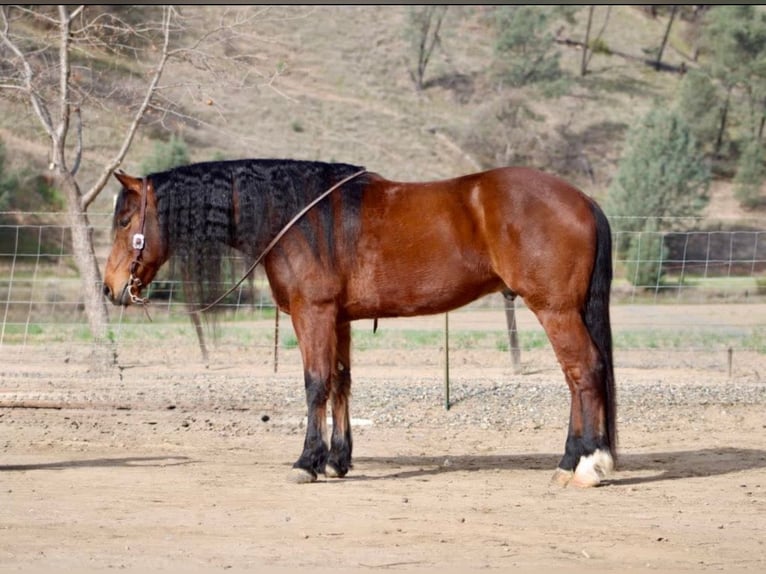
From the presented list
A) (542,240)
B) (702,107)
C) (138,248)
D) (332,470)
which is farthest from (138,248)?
(702,107)

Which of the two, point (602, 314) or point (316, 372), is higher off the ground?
point (602, 314)

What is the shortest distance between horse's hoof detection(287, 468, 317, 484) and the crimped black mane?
1.38 m

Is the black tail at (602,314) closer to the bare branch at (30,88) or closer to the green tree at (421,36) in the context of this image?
the bare branch at (30,88)

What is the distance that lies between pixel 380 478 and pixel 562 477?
1229 millimetres

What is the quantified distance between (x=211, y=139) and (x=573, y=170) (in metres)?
14.5

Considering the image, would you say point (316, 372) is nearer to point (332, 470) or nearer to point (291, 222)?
point (332, 470)

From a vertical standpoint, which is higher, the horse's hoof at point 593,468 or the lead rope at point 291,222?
the lead rope at point 291,222

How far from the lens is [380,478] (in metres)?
7.43

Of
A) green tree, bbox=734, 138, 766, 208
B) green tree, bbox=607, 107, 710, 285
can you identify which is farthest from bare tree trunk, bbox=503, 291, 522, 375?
green tree, bbox=734, 138, 766, 208

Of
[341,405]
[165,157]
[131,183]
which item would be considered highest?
[165,157]

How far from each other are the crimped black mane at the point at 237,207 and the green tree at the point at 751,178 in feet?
Result: 118

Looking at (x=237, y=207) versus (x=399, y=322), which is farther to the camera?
(x=399, y=322)

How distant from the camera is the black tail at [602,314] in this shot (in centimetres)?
701

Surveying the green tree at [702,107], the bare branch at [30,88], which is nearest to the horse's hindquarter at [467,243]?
the bare branch at [30,88]
